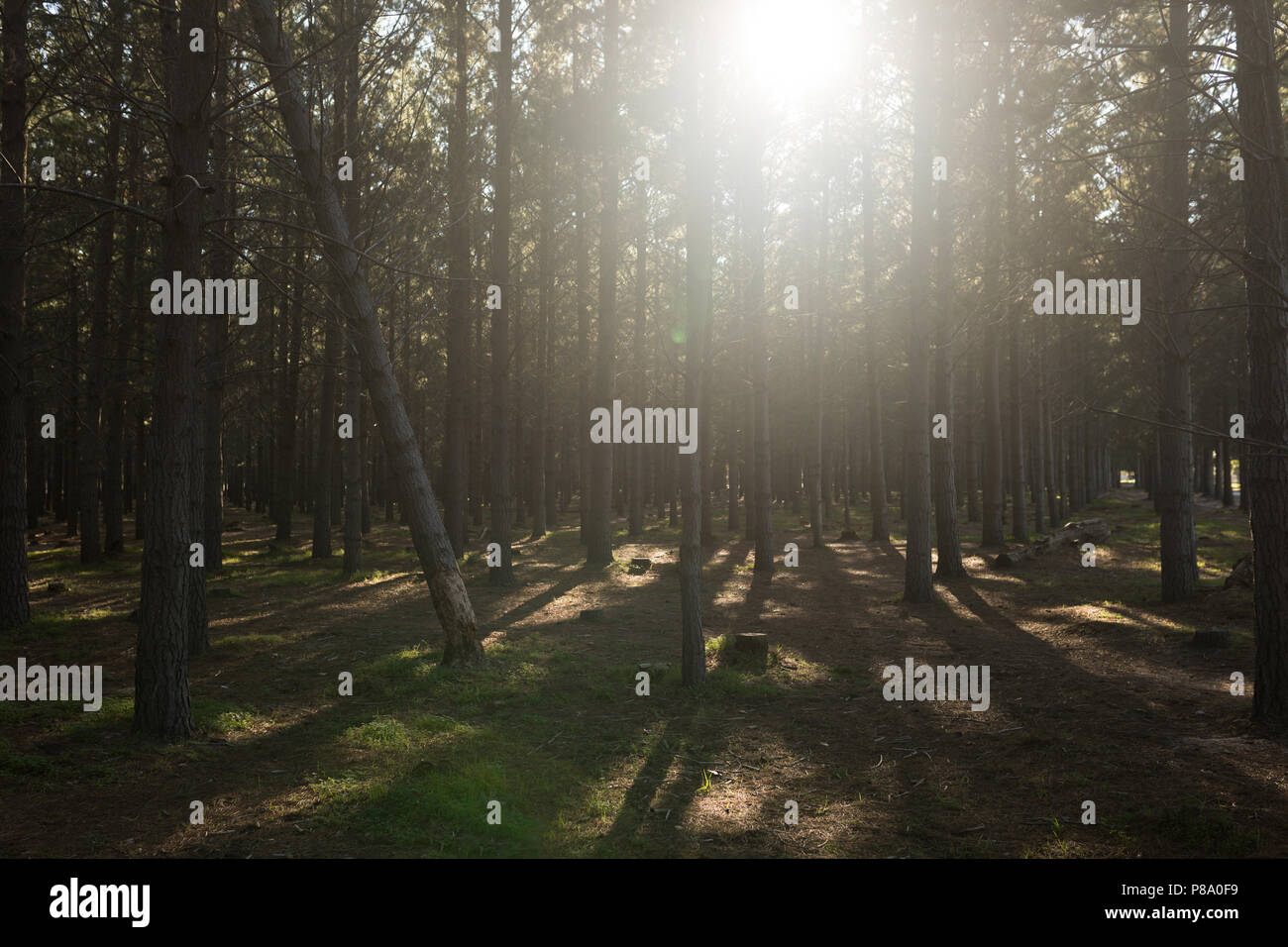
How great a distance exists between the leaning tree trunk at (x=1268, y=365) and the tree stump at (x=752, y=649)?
4.95 m

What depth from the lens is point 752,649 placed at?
10.3 m

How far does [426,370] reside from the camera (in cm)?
3181

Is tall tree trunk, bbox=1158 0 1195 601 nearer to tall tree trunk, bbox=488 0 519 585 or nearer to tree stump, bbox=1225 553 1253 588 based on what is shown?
tree stump, bbox=1225 553 1253 588

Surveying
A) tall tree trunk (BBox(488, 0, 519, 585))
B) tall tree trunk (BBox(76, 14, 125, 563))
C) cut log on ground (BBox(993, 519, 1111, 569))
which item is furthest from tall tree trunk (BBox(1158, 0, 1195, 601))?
tall tree trunk (BBox(76, 14, 125, 563))

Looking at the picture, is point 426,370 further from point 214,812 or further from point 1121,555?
point 214,812

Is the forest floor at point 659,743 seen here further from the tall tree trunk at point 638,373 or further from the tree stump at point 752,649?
the tall tree trunk at point 638,373

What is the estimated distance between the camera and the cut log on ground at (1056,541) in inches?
750

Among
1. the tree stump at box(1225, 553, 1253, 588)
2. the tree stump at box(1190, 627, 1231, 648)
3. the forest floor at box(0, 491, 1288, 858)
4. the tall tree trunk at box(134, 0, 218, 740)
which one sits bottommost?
the forest floor at box(0, 491, 1288, 858)

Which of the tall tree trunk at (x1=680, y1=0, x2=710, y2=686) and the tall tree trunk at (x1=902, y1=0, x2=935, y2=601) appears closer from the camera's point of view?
the tall tree trunk at (x1=680, y1=0, x2=710, y2=686)

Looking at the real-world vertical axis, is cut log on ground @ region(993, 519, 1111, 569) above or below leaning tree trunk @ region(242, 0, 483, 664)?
below

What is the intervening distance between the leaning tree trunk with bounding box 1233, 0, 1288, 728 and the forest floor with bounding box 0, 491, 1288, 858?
2.37 feet

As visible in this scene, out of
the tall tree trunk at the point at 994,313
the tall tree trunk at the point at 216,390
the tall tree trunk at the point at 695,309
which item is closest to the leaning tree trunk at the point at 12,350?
the tall tree trunk at the point at 216,390

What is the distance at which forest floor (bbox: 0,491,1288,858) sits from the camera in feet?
17.8
